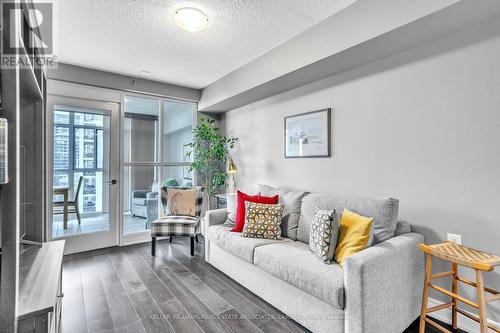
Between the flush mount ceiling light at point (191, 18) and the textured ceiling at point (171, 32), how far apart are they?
0.05 meters

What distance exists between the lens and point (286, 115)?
3.45 meters

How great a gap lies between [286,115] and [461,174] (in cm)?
199

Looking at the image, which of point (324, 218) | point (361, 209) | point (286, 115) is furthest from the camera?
point (286, 115)

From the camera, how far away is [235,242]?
2.65 metres

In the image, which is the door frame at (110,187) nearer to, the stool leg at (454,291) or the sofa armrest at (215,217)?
the sofa armrest at (215,217)

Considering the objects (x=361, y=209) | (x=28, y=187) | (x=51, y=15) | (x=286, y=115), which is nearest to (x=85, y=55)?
(x=51, y=15)

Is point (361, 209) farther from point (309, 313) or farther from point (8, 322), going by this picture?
point (8, 322)

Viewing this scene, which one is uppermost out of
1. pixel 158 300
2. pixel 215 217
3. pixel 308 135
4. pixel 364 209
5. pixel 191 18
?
pixel 191 18

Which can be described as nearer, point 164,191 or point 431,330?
point 431,330

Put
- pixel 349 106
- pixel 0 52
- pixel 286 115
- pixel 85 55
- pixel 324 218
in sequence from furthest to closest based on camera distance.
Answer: pixel 286 115 < pixel 85 55 < pixel 349 106 < pixel 324 218 < pixel 0 52

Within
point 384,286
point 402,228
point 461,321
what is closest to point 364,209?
point 402,228

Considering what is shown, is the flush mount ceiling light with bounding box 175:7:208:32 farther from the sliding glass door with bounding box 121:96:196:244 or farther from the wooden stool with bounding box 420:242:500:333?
the wooden stool with bounding box 420:242:500:333

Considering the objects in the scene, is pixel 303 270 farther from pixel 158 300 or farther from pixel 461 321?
pixel 158 300

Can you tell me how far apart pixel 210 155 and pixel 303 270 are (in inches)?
111
